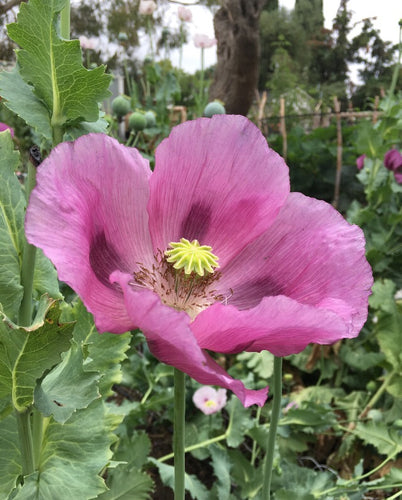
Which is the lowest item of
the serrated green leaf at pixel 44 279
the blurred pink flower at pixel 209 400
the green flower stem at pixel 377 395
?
the green flower stem at pixel 377 395

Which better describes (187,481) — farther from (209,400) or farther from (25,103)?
(25,103)

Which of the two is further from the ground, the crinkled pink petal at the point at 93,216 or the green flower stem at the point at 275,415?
the crinkled pink petal at the point at 93,216

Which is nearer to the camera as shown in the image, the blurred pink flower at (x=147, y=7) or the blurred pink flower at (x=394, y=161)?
the blurred pink flower at (x=394, y=161)

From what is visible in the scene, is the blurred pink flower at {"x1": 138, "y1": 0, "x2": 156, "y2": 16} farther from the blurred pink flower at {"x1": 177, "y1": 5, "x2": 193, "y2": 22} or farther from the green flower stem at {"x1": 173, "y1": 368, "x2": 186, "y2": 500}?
the green flower stem at {"x1": 173, "y1": 368, "x2": 186, "y2": 500}

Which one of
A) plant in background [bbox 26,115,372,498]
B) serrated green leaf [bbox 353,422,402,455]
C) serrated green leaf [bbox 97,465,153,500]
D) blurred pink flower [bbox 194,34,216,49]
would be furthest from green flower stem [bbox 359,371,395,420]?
blurred pink flower [bbox 194,34,216,49]

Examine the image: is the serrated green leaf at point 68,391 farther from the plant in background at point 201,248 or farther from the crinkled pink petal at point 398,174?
the crinkled pink petal at point 398,174

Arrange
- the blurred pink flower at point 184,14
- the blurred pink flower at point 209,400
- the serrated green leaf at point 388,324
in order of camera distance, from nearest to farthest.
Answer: the blurred pink flower at point 209,400, the serrated green leaf at point 388,324, the blurred pink flower at point 184,14

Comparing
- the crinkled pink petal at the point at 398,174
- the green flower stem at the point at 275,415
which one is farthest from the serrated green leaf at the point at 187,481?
the crinkled pink petal at the point at 398,174
